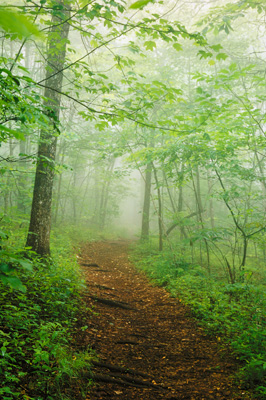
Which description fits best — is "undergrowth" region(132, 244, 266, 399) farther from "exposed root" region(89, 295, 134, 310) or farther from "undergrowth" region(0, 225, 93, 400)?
"undergrowth" region(0, 225, 93, 400)

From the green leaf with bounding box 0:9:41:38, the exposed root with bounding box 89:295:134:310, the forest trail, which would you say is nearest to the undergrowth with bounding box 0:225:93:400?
the forest trail

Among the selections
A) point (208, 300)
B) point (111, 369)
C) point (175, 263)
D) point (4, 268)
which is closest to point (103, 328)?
point (111, 369)

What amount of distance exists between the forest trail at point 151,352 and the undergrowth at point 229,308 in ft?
0.70

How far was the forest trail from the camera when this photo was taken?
9.19 feet

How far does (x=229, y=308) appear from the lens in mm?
4895

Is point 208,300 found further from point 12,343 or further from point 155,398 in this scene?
point 12,343

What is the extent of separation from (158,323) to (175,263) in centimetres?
333

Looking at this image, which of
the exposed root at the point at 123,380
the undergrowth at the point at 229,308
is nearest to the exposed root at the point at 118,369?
the exposed root at the point at 123,380

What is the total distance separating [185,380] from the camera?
3.05 metres

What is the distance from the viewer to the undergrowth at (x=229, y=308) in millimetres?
3021

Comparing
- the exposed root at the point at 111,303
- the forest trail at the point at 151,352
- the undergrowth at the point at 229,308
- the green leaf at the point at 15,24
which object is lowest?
the forest trail at the point at 151,352

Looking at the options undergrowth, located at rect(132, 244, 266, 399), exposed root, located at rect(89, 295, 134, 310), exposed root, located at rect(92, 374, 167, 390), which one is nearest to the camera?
exposed root, located at rect(92, 374, 167, 390)

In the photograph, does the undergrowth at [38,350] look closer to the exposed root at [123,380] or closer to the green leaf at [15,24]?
the exposed root at [123,380]

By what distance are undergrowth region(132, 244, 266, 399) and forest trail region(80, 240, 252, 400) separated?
214 mm
